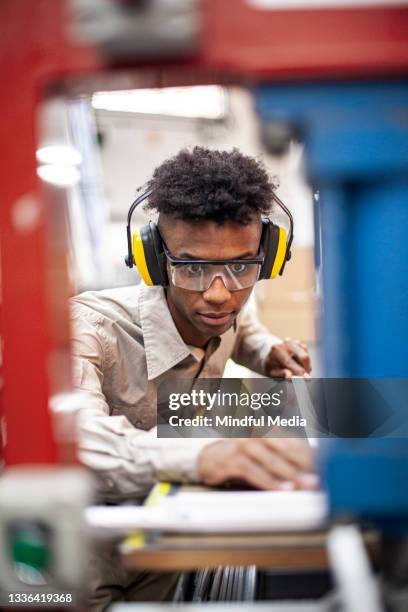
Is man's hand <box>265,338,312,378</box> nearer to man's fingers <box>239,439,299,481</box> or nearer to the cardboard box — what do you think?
man's fingers <box>239,439,299,481</box>

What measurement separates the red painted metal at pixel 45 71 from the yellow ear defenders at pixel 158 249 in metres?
0.65

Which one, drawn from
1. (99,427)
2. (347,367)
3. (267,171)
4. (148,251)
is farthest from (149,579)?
(267,171)

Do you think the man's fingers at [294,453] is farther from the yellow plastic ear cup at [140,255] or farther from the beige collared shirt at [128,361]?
the yellow plastic ear cup at [140,255]

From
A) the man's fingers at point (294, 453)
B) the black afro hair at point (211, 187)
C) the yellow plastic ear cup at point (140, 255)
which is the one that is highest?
the black afro hair at point (211, 187)

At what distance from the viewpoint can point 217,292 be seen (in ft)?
4.67

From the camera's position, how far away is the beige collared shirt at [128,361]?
108cm

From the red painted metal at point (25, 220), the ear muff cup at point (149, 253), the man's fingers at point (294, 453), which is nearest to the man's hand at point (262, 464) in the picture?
the man's fingers at point (294, 453)

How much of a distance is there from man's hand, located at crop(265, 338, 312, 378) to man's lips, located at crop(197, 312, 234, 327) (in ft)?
0.99

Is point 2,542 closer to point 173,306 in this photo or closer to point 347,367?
point 347,367

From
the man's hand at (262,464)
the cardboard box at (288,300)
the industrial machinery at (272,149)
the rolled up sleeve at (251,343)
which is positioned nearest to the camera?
the industrial machinery at (272,149)

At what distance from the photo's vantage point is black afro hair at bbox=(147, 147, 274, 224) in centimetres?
143

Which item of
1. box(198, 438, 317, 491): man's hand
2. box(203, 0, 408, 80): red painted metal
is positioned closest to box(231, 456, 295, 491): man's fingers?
box(198, 438, 317, 491): man's hand

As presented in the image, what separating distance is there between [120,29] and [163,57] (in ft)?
0.23

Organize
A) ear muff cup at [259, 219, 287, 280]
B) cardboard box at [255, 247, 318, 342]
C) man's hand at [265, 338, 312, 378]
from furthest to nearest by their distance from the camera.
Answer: cardboard box at [255, 247, 318, 342] → man's hand at [265, 338, 312, 378] → ear muff cup at [259, 219, 287, 280]
